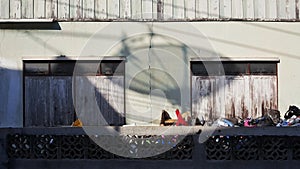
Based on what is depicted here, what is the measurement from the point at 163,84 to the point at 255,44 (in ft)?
8.65

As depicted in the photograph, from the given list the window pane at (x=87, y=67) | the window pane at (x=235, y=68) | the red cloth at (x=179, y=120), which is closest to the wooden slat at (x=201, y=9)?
the window pane at (x=235, y=68)

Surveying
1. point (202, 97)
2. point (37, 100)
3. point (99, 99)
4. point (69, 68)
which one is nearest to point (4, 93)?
point (37, 100)

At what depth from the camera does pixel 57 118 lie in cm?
1472

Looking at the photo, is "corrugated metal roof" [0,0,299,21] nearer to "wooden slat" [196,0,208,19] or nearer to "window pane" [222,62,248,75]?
"wooden slat" [196,0,208,19]

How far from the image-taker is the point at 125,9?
47.8 feet

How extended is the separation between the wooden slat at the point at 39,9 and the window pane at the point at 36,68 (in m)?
1.29

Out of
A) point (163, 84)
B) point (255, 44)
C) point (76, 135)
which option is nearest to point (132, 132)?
point (76, 135)

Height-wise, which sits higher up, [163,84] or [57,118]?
[163,84]

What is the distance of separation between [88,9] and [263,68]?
488 cm

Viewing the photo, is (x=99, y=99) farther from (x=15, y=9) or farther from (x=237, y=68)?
(x=237, y=68)

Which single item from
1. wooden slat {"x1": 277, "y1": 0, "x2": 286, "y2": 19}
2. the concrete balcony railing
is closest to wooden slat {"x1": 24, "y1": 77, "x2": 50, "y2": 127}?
the concrete balcony railing

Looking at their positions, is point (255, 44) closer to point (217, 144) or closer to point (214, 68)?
point (214, 68)

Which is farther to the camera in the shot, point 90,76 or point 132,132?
point 90,76

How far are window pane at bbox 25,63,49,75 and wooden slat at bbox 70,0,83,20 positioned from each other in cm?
148
